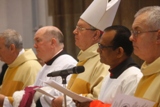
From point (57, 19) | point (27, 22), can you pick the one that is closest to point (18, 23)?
point (27, 22)


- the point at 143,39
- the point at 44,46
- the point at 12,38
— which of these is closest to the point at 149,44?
the point at 143,39

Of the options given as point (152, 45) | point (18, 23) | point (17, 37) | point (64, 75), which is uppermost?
point (152, 45)

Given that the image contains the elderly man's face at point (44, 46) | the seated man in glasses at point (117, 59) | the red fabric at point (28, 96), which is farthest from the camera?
the elderly man's face at point (44, 46)

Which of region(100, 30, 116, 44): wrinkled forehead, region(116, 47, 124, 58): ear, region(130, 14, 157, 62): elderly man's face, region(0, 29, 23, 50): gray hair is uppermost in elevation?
region(130, 14, 157, 62): elderly man's face

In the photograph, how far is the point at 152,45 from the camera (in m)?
3.44

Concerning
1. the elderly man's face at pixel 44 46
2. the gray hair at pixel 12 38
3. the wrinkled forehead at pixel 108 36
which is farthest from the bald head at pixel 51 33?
the wrinkled forehead at pixel 108 36

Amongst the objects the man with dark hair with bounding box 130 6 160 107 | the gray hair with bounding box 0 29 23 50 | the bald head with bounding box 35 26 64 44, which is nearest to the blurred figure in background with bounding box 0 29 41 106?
the gray hair with bounding box 0 29 23 50

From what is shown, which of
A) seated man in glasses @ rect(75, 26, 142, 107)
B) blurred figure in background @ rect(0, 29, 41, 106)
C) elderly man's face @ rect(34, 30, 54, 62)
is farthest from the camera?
blurred figure in background @ rect(0, 29, 41, 106)

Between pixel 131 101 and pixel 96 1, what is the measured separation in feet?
6.24

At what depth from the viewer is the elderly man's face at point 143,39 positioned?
11.3 ft

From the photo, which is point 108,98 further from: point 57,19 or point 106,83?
point 57,19

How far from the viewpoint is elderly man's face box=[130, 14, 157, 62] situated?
136 inches

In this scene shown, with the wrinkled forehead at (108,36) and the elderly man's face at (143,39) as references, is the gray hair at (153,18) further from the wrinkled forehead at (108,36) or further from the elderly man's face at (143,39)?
the wrinkled forehead at (108,36)

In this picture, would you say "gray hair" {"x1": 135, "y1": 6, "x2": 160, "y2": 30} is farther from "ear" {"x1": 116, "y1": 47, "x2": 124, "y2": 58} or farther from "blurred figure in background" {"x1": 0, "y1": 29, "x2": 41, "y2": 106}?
"blurred figure in background" {"x1": 0, "y1": 29, "x2": 41, "y2": 106}
